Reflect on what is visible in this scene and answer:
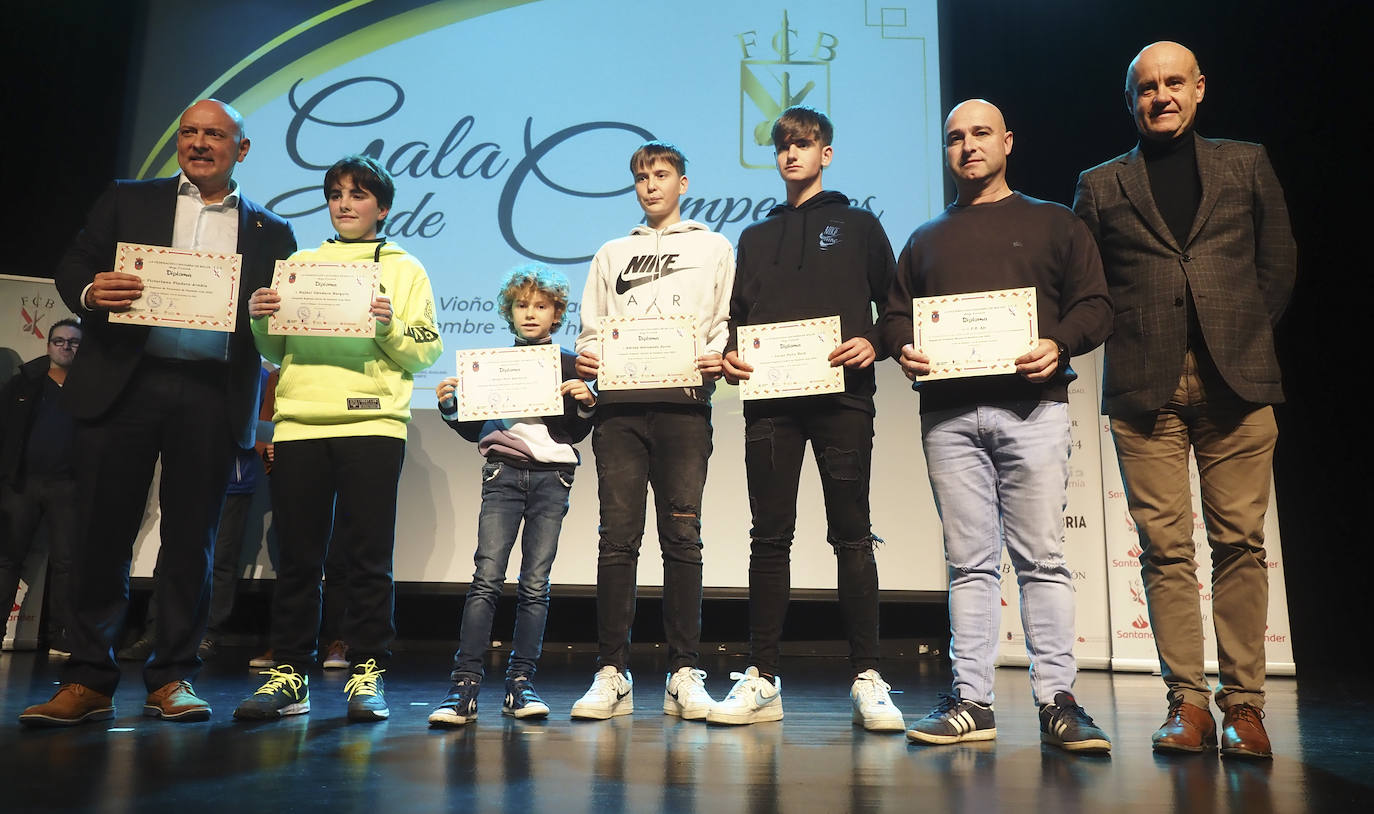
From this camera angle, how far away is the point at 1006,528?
2.26 meters

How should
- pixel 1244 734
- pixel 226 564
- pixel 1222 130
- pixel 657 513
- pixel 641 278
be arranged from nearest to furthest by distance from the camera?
pixel 1244 734
pixel 657 513
pixel 641 278
pixel 226 564
pixel 1222 130

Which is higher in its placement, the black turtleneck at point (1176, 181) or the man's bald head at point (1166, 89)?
the man's bald head at point (1166, 89)

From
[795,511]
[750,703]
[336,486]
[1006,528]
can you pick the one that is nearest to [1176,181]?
[1006,528]

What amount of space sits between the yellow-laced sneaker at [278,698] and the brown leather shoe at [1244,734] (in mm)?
2232

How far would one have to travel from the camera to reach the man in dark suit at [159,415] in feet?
7.67

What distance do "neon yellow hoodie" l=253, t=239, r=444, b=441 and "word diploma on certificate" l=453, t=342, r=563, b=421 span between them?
12 cm

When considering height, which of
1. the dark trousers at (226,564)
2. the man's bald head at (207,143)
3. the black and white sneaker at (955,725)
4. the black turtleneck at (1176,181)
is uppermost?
the man's bald head at (207,143)

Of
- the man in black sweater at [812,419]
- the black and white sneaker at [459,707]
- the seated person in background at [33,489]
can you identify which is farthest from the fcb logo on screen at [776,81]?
the seated person in background at [33,489]

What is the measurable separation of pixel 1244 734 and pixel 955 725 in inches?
23.6

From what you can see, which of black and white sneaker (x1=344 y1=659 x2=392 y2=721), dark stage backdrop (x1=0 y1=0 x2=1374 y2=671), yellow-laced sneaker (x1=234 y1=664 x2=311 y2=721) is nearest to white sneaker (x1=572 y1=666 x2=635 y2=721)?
black and white sneaker (x1=344 y1=659 x2=392 y2=721)

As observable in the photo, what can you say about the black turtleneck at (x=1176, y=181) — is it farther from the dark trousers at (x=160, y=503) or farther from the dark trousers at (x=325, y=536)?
the dark trousers at (x=160, y=503)

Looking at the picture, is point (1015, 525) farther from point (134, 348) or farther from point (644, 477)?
point (134, 348)

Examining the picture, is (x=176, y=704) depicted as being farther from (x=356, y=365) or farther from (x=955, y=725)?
(x=955, y=725)

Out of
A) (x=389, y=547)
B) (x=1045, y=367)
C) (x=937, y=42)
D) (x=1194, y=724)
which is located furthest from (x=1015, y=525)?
(x=937, y=42)
